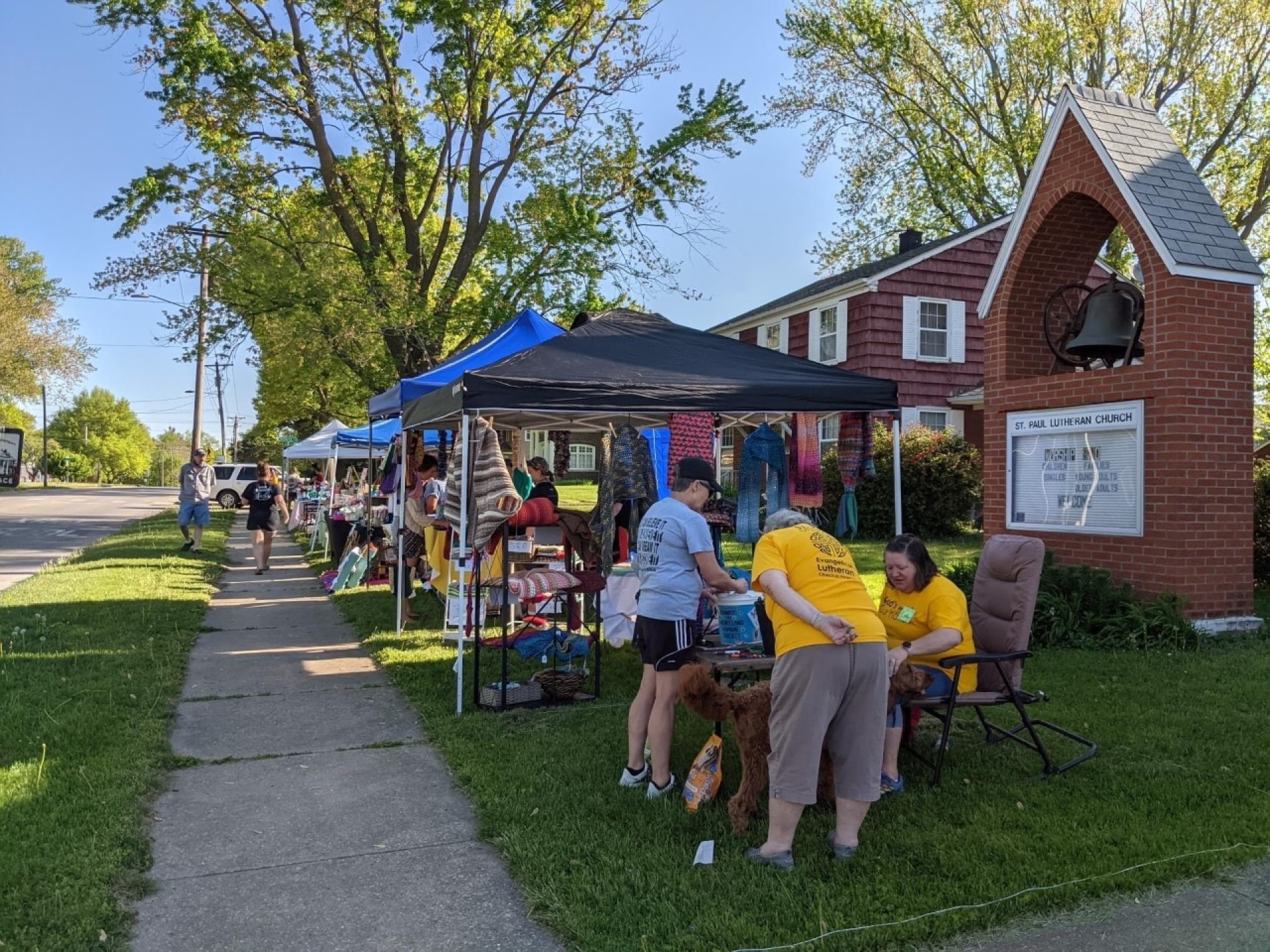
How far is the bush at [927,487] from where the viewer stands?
653 inches

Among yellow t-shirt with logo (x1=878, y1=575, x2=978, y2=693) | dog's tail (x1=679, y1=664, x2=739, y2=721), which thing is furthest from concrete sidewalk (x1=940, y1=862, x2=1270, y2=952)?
yellow t-shirt with logo (x1=878, y1=575, x2=978, y2=693)

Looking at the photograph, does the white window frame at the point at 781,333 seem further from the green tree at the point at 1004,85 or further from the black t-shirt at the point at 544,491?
the black t-shirt at the point at 544,491

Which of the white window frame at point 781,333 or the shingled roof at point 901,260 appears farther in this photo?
the white window frame at point 781,333

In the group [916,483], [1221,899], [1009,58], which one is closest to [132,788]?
[1221,899]

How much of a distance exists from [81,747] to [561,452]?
6849 millimetres

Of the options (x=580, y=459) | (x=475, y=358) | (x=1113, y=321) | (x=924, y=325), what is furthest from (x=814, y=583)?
(x=580, y=459)

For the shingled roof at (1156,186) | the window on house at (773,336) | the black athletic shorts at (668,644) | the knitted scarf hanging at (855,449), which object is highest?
the window on house at (773,336)

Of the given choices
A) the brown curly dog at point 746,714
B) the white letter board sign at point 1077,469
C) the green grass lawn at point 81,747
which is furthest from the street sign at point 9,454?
the brown curly dog at point 746,714

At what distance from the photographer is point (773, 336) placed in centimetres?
2491

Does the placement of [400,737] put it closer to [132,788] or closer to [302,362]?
[132,788]

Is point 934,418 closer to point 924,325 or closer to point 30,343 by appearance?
point 924,325

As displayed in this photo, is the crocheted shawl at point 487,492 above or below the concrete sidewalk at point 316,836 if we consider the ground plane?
above

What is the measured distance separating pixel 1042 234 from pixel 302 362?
47.8 feet

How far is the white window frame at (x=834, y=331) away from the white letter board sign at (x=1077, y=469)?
11653 millimetres
